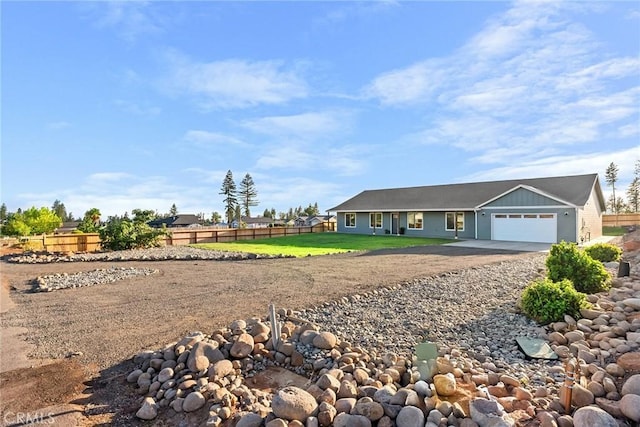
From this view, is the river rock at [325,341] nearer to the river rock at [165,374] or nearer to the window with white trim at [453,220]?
the river rock at [165,374]

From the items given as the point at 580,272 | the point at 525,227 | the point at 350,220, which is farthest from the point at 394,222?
the point at 580,272

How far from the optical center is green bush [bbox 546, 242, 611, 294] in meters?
6.29

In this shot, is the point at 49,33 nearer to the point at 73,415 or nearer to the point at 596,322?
the point at 73,415

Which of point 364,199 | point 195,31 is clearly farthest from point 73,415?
point 364,199

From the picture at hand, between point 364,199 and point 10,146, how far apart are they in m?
24.6

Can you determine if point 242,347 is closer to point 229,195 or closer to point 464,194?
point 464,194

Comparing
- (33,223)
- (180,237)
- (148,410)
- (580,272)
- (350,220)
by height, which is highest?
(33,223)

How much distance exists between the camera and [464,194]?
2461cm

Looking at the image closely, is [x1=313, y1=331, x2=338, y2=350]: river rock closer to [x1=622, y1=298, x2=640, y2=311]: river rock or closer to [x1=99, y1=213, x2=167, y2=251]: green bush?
[x1=622, y1=298, x2=640, y2=311]: river rock

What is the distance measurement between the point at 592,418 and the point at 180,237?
23910mm

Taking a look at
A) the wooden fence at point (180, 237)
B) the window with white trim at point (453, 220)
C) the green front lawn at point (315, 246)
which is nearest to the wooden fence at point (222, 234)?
the wooden fence at point (180, 237)

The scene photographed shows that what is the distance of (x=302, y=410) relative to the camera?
2.78 meters

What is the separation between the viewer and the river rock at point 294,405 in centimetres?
275

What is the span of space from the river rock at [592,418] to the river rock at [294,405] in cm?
199
